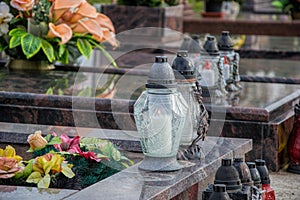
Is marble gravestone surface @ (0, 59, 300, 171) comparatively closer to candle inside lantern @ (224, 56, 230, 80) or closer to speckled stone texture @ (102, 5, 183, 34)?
candle inside lantern @ (224, 56, 230, 80)

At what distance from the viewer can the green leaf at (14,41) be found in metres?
7.03

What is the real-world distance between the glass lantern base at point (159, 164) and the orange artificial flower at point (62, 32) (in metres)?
3.16

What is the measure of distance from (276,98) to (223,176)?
109 inches

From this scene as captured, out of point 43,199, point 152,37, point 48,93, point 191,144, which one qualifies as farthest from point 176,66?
point 152,37

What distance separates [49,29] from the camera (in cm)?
714

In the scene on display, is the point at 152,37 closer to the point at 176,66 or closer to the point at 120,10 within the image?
the point at 120,10

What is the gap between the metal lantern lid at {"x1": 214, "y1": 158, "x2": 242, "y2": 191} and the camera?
374 centimetres

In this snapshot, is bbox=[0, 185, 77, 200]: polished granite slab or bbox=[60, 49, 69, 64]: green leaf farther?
bbox=[60, 49, 69, 64]: green leaf

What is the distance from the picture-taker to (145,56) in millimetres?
9766

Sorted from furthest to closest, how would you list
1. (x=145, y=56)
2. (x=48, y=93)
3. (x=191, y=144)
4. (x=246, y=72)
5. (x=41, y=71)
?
(x=145, y=56), (x=246, y=72), (x=41, y=71), (x=48, y=93), (x=191, y=144)

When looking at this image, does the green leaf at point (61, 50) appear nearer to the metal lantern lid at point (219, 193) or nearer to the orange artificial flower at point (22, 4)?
the orange artificial flower at point (22, 4)

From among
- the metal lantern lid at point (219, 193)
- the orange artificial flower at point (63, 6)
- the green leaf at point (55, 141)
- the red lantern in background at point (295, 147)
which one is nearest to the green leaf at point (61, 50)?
the orange artificial flower at point (63, 6)

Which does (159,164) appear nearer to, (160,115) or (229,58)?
(160,115)

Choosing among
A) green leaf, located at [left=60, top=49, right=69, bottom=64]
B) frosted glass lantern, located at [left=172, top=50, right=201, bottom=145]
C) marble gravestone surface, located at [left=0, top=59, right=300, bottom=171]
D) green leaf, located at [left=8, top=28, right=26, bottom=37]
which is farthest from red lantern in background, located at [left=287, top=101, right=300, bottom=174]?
green leaf, located at [left=8, top=28, right=26, bottom=37]
